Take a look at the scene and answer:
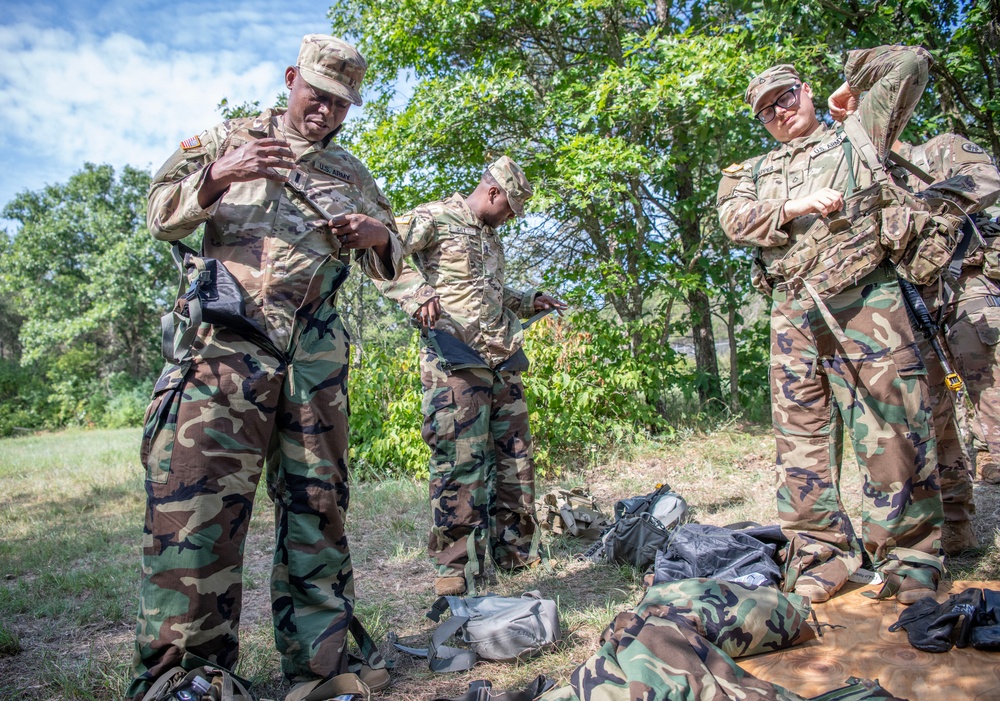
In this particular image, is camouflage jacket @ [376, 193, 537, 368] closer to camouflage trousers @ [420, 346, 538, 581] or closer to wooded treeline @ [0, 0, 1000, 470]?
camouflage trousers @ [420, 346, 538, 581]

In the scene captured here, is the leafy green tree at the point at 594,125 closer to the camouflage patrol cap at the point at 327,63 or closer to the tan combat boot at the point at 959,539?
the tan combat boot at the point at 959,539

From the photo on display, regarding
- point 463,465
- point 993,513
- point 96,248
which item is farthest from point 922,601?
point 96,248

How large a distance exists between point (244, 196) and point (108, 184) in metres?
32.3

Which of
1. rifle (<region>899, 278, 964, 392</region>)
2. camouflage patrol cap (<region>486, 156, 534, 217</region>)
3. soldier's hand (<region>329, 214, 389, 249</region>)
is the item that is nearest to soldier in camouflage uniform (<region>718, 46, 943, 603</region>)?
rifle (<region>899, 278, 964, 392</region>)

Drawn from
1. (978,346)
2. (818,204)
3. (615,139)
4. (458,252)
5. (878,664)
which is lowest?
(878,664)

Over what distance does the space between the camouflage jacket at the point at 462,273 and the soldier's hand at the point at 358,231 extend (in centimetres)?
101

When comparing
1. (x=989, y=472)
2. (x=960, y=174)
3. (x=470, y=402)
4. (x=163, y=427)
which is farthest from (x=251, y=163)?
(x=989, y=472)

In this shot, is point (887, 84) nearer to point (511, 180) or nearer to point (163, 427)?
point (511, 180)

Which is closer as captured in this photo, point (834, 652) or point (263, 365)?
point (263, 365)

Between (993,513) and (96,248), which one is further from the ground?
(96,248)

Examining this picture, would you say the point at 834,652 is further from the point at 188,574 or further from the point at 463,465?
the point at 188,574

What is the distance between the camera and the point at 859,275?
2.97 m

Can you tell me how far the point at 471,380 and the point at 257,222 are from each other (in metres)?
1.60

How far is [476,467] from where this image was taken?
3561 mm
